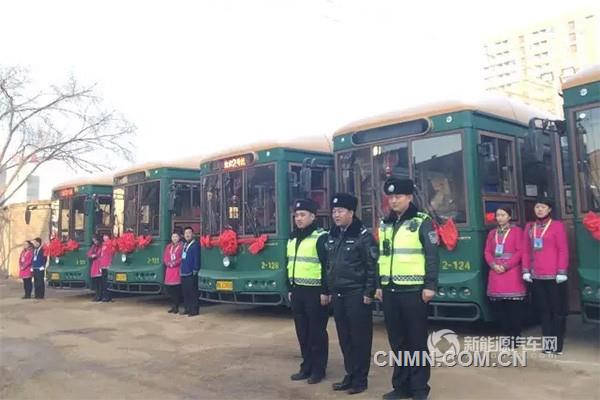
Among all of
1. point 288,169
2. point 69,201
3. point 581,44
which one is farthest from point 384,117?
point 581,44

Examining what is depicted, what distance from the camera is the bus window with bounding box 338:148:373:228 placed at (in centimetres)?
758

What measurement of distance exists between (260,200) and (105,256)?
520 centimetres

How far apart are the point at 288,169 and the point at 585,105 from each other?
431cm

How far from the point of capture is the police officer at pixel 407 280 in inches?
173

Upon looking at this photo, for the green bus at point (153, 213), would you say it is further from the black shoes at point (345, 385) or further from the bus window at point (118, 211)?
the black shoes at point (345, 385)

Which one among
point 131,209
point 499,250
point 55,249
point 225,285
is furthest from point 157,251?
point 499,250

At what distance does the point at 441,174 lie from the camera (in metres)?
6.87

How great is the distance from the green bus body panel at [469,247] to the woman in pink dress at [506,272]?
120mm

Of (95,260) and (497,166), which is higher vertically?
(497,166)

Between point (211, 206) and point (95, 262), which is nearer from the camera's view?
point (211, 206)

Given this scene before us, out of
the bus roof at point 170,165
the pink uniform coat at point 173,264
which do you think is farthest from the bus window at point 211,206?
the bus roof at point 170,165

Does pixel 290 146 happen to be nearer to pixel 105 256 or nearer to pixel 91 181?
pixel 105 256

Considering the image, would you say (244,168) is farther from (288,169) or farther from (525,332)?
(525,332)

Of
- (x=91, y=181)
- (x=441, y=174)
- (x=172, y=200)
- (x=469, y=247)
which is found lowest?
(x=469, y=247)
